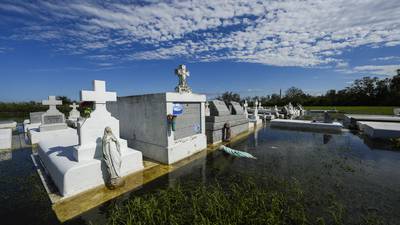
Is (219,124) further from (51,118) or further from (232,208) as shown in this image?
(51,118)

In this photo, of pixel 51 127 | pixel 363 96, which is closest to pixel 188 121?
pixel 51 127

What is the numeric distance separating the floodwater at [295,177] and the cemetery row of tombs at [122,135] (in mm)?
682

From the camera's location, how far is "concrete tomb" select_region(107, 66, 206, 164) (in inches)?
291

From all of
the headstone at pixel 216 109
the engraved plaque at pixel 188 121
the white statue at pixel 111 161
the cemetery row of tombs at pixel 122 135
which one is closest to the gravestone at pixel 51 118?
the cemetery row of tombs at pixel 122 135

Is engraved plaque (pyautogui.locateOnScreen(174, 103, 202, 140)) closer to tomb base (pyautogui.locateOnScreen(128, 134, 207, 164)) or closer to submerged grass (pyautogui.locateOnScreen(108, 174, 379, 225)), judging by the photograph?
tomb base (pyautogui.locateOnScreen(128, 134, 207, 164))

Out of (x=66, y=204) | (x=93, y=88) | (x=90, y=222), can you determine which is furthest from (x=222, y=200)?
(x=93, y=88)

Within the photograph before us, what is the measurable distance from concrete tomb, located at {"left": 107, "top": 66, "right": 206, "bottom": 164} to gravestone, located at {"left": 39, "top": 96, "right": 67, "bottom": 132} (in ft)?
15.7

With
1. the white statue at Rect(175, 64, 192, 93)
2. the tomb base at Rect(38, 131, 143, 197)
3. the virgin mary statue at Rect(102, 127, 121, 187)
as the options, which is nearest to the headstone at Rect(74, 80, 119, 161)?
the tomb base at Rect(38, 131, 143, 197)

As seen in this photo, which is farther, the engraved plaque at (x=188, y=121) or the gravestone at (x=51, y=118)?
the gravestone at (x=51, y=118)

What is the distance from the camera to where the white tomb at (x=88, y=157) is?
16.2 ft

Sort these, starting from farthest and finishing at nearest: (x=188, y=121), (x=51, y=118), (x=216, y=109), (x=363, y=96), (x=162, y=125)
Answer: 1. (x=363, y=96)
2. (x=51, y=118)
3. (x=216, y=109)
4. (x=188, y=121)
5. (x=162, y=125)

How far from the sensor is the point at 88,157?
5559mm

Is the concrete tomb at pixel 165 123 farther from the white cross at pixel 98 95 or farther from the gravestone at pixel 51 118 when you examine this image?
the gravestone at pixel 51 118

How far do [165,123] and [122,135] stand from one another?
11.8 feet
